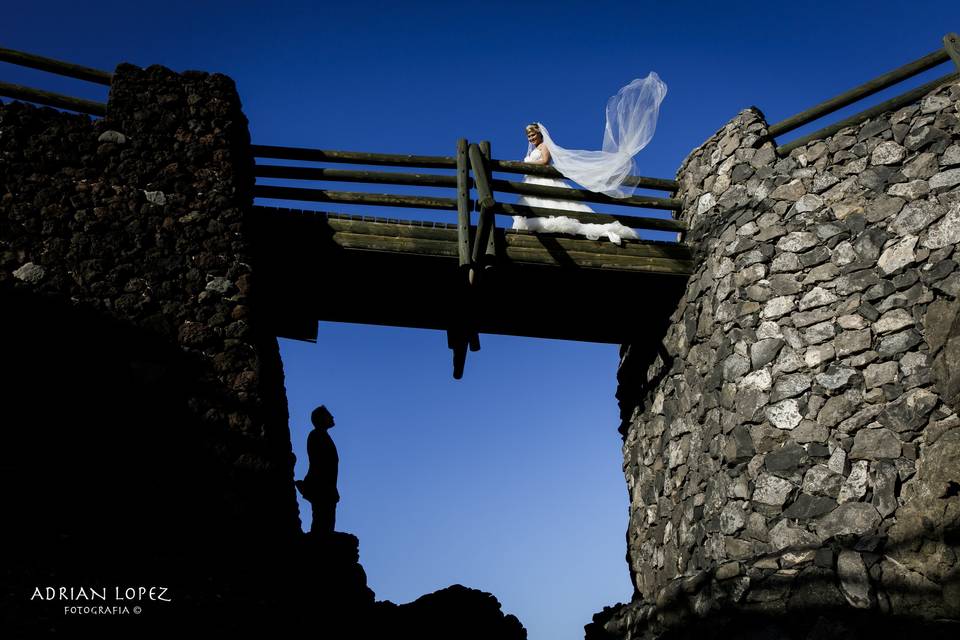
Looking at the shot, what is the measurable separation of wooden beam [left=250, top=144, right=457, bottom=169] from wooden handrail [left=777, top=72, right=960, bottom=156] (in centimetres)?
354

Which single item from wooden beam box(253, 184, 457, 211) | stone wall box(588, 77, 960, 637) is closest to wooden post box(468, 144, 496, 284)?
wooden beam box(253, 184, 457, 211)

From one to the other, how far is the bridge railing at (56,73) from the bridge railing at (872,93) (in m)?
6.74

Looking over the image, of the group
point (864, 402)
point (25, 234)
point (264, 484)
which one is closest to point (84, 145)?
point (25, 234)

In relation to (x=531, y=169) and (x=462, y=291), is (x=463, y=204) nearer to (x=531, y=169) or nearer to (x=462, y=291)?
(x=462, y=291)

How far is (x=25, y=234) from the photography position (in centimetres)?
757

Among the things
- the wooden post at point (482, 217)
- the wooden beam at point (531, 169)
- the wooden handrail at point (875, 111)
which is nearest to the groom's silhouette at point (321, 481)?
the wooden post at point (482, 217)

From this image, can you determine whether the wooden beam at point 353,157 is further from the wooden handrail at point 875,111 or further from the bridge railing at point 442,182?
the wooden handrail at point 875,111

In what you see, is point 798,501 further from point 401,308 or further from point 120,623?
point 120,623

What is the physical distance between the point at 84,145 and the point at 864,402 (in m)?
7.21

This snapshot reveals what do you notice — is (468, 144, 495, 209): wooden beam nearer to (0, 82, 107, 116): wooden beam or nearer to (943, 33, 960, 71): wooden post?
(0, 82, 107, 116): wooden beam

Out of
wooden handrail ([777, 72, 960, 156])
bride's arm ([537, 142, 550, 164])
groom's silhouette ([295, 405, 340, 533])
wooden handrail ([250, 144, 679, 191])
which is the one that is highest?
Result: bride's arm ([537, 142, 550, 164])

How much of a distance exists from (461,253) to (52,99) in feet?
13.3

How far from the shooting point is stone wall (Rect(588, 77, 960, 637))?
7.05 meters

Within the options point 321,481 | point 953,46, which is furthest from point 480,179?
point 953,46
